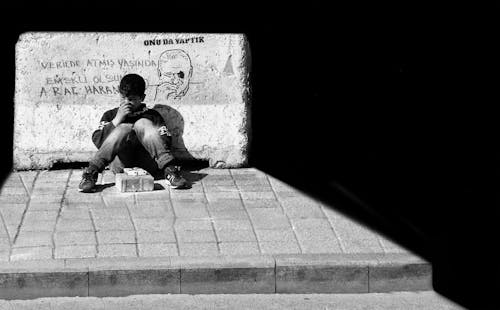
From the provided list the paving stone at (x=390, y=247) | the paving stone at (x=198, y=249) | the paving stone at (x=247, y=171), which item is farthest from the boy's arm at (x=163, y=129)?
the paving stone at (x=390, y=247)

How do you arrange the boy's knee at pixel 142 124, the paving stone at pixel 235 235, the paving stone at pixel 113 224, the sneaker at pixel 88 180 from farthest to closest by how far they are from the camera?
1. the boy's knee at pixel 142 124
2. the sneaker at pixel 88 180
3. the paving stone at pixel 113 224
4. the paving stone at pixel 235 235

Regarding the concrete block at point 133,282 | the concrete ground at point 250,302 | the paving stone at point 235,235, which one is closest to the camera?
the concrete ground at point 250,302

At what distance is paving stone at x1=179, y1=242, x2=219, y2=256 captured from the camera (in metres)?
7.07

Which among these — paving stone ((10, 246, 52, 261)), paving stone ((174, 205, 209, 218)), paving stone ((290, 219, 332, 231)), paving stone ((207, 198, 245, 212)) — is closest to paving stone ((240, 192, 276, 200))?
paving stone ((207, 198, 245, 212))

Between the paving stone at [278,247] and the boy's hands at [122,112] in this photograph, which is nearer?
the paving stone at [278,247]

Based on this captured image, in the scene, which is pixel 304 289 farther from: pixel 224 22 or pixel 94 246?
pixel 224 22

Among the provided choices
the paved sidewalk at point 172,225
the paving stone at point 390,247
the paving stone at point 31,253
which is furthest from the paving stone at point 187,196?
the paving stone at point 390,247

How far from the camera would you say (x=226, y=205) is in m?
8.12

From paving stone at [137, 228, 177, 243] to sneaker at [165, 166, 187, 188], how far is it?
104cm

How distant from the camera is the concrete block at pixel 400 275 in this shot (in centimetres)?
701

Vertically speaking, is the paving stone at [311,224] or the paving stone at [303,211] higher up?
the paving stone at [311,224]

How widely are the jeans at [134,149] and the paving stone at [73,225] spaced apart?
994mm

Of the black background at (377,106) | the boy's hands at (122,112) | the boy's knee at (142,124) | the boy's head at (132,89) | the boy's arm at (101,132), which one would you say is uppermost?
the boy's head at (132,89)

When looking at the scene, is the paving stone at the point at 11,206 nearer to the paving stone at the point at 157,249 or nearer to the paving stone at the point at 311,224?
the paving stone at the point at 157,249
